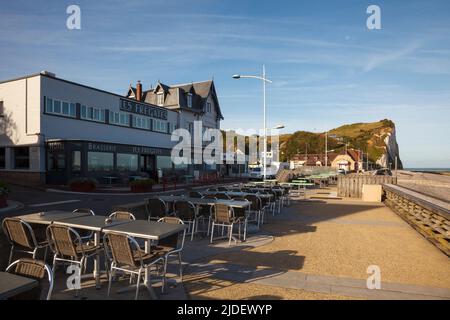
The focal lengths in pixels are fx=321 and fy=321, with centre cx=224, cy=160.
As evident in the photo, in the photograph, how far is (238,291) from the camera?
4.84m

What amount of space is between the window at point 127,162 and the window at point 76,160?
3903 mm

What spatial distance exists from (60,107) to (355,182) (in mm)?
20676

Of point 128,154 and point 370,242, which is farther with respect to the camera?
point 128,154

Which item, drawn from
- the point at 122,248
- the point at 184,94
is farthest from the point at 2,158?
the point at 122,248

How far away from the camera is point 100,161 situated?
24.0 meters

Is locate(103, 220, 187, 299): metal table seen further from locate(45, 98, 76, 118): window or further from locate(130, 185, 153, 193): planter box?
locate(45, 98, 76, 118): window

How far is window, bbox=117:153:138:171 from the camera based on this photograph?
85.5 ft

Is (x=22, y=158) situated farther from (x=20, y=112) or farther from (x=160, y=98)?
(x=160, y=98)

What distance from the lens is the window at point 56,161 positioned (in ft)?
71.3

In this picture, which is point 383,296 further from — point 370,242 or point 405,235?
point 405,235

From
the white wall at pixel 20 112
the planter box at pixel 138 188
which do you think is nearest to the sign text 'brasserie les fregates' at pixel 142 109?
the white wall at pixel 20 112
